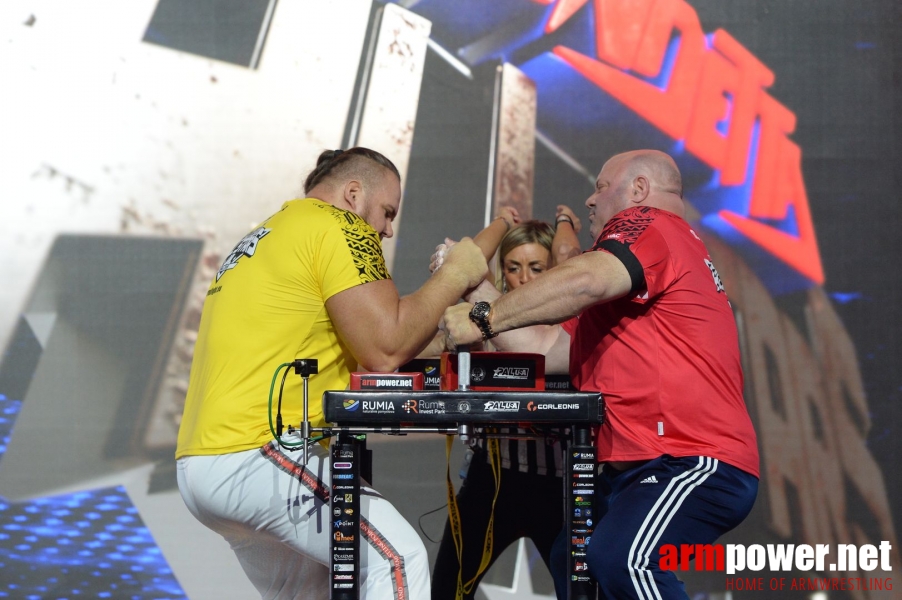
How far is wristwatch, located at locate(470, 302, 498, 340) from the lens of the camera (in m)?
1.85

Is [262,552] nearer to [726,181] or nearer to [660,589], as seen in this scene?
[660,589]

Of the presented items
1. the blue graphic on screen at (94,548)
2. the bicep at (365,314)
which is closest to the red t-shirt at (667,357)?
the bicep at (365,314)

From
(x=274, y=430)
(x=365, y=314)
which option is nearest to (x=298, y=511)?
(x=274, y=430)

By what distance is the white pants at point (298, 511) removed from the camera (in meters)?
1.76

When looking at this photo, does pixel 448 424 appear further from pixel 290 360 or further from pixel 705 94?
pixel 705 94

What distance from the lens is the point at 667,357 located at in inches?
75.0

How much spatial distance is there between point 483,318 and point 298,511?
598 mm

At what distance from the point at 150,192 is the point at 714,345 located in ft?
8.64

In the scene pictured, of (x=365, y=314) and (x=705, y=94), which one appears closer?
(x=365, y=314)

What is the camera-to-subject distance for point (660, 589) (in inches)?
66.4

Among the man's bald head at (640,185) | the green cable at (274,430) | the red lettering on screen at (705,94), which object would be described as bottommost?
the green cable at (274,430)

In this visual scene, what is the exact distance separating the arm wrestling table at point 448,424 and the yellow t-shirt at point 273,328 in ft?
0.87

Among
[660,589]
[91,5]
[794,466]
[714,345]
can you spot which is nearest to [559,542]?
[660,589]

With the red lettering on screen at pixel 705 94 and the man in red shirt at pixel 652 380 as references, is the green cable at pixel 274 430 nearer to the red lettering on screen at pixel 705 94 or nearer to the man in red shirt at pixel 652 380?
→ the man in red shirt at pixel 652 380
